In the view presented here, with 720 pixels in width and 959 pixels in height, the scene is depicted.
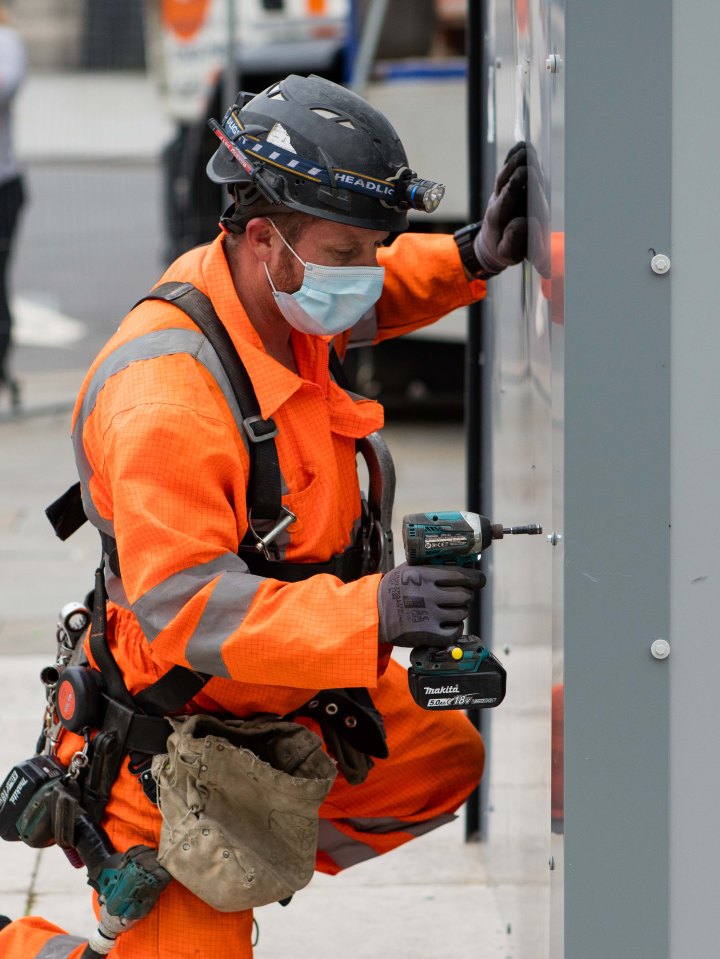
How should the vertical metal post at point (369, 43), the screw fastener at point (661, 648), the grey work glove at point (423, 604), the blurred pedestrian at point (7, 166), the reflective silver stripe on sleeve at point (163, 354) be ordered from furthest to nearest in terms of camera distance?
the blurred pedestrian at point (7, 166), the vertical metal post at point (369, 43), the reflective silver stripe on sleeve at point (163, 354), the grey work glove at point (423, 604), the screw fastener at point (661, 648)

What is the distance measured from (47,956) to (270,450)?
111 cm

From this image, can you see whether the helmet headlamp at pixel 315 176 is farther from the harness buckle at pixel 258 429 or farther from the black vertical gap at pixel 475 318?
the black vertical gap at pixel 475 318

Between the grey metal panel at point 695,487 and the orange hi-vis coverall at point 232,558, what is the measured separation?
48 cm

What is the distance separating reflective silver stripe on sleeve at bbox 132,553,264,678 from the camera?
234cm

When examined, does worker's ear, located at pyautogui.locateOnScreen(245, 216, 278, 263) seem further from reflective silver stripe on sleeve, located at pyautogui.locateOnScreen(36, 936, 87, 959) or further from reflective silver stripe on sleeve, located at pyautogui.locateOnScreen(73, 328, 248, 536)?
reflective silver stripe on sleeve, located at pyautogui.locateOnScreen(36, 936, 87, 959)

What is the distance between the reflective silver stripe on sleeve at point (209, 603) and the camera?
234 centimetres

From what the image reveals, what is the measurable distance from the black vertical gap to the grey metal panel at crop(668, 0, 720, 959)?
148cm

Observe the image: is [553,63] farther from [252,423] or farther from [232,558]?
[232,558]

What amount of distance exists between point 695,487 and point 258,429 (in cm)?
74

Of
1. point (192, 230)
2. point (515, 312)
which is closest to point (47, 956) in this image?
point (515, 312)

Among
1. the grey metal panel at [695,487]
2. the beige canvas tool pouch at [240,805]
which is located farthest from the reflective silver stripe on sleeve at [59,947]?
the grey metal panel at [695,487]

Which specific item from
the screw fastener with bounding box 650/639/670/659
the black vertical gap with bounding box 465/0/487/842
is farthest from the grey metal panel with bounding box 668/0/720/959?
the black vertical gap with bounding box 465/0/487/842

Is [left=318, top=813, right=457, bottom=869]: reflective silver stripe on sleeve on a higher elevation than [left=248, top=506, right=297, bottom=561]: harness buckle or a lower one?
lower

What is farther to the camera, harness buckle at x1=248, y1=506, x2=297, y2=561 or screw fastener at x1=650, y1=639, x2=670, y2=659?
harness buckle at x1=248, y1=506, x2=297, y2=561
